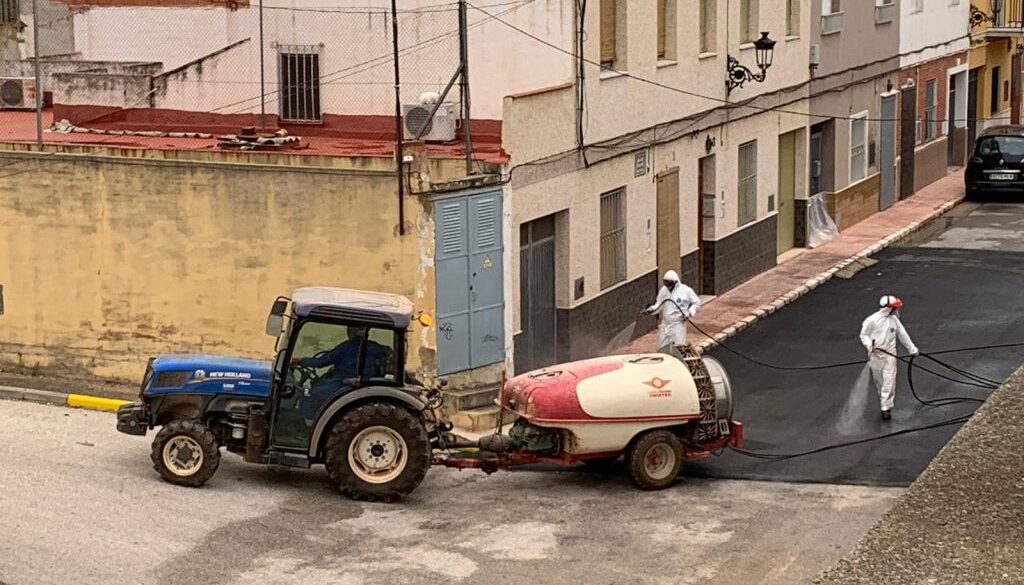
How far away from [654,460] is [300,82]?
9.04 m

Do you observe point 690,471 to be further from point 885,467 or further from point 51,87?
point 51,87

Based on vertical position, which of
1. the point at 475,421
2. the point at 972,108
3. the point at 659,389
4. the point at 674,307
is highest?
the point at 972,108

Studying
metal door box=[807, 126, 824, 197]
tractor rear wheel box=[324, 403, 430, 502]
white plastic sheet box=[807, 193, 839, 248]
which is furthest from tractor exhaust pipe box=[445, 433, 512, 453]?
metal door box=[807, 126, 824, 197]

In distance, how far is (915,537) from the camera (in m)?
13.1

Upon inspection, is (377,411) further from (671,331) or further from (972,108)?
(972,108)

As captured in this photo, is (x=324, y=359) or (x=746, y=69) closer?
(x=324, y=359)

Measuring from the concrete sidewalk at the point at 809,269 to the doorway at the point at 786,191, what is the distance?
0.50 metres

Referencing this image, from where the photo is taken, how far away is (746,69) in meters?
29.7

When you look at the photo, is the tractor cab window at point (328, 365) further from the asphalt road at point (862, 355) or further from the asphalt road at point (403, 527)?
Answer: the asphalt road at point (862, 355)

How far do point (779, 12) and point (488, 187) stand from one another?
1262cm

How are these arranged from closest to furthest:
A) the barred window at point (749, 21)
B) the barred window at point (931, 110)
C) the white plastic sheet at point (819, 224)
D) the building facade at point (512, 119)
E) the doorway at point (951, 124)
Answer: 1. the building facade at point (512, 119)
2. the barred window at point (749, 21)
3. the white plastic sheet at point (819, 224)
4. the barred window at point (931, 110)
5. the doorway at point (951, 124)

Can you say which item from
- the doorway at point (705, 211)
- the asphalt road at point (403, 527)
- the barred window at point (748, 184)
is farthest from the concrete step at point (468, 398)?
the barred window at point (748, 184)

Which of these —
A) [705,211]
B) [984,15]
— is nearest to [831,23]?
[705,211]

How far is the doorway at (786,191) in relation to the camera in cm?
3381
